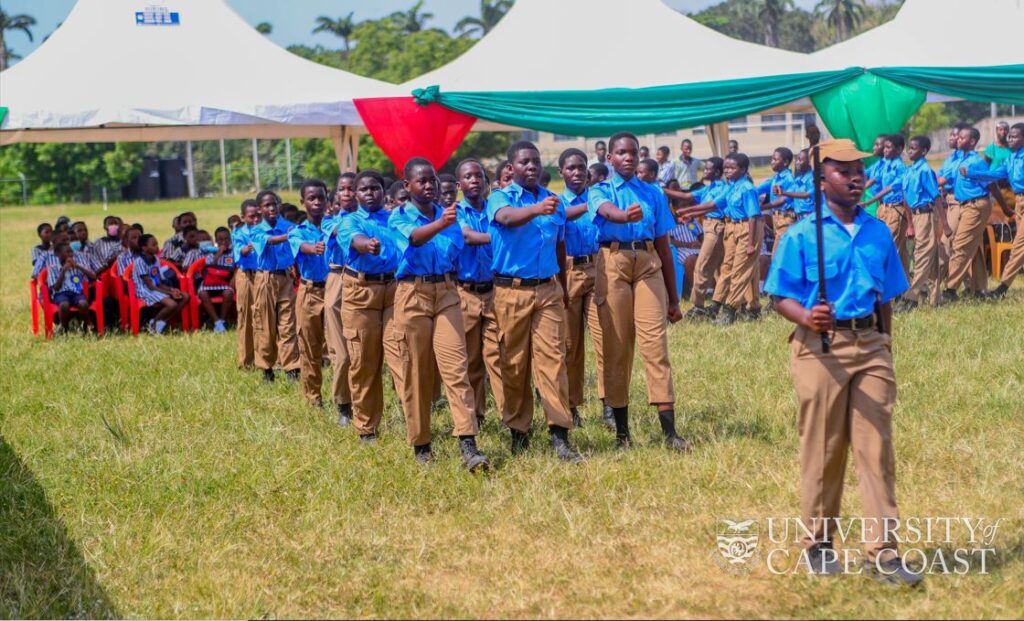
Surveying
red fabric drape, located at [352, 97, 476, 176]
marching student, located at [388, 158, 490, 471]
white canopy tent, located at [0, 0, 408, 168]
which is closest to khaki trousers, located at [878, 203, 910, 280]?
red fabric drape, located at [352, 97, 476, 176]

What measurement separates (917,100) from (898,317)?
2.61m

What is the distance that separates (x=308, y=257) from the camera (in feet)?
33.1

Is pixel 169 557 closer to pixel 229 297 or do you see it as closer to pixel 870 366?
pixel 870 366

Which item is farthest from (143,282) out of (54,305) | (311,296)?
(311,296)

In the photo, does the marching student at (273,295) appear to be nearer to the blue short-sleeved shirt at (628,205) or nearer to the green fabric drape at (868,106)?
the blue short-sleeved shirt at (628,205)

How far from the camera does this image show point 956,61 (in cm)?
1434

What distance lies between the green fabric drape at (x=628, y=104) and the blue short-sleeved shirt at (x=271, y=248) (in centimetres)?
313

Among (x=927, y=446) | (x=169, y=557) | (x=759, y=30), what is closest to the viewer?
(x=169, y=557)

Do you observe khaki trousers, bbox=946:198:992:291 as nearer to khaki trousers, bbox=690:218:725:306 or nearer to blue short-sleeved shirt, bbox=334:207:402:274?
khaki trousers, bbox=690:218:725:306

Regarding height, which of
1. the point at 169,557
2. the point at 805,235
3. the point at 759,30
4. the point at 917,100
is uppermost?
the point at 759,30

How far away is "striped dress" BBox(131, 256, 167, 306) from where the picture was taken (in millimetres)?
14766

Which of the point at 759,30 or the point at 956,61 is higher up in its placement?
the point at 759,30

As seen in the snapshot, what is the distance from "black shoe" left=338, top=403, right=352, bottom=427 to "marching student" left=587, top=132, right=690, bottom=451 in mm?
2273

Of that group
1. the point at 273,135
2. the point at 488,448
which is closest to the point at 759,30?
the point at 273,135
